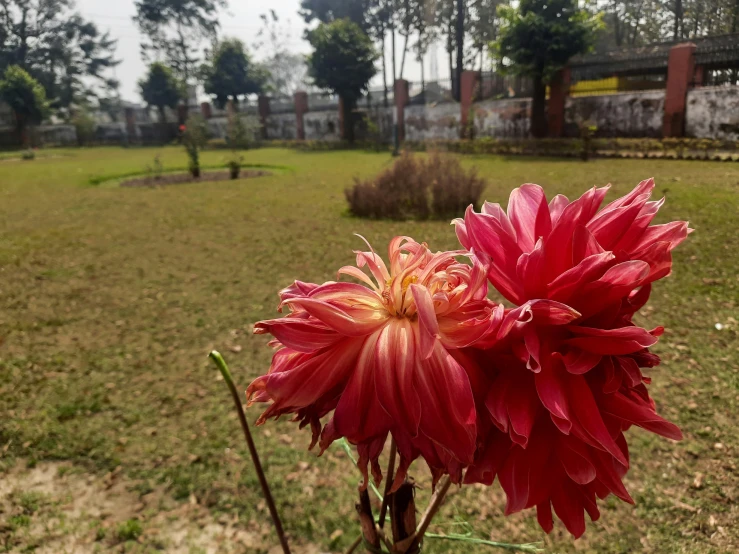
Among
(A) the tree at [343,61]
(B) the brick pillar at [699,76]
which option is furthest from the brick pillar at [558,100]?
(A) the tree at [343,61]

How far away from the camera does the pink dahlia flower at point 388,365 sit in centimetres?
40

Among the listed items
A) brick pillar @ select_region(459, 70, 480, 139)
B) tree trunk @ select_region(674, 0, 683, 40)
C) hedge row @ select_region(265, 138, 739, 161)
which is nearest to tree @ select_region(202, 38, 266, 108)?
hedge row @ select_region(265, 138, 739, 161)

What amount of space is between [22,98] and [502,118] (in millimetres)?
27452

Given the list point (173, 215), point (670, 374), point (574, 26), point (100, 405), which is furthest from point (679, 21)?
point (100, 405)

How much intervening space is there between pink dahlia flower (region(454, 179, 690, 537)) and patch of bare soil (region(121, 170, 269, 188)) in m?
13.6

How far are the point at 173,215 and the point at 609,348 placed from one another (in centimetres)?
920

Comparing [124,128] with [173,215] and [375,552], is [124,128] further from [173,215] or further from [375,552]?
[375,552]

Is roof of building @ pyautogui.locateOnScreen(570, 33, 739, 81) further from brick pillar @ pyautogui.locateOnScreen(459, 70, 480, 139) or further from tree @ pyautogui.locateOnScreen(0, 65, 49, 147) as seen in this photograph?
tree @ pyautogui.locateOnScreen(0, 65, 49, 147)

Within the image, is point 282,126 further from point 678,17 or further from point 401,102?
point 678,17

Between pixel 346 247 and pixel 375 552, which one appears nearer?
pixel 375 552

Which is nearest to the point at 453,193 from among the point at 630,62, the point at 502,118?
the point at 502,118

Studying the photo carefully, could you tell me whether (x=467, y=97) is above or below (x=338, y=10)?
below

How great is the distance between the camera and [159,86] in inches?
1303

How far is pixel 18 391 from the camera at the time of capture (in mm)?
3273
